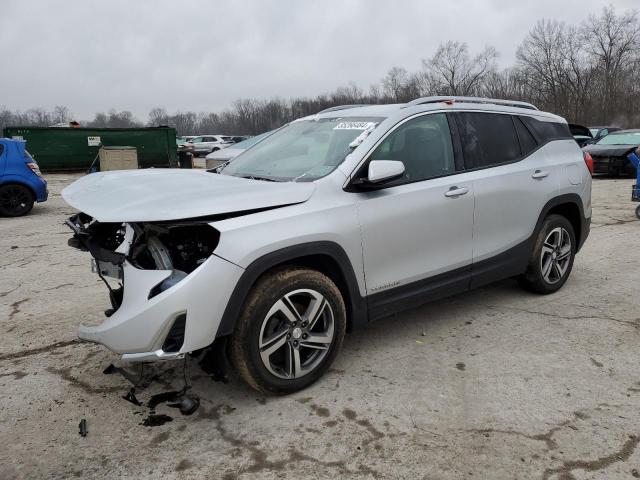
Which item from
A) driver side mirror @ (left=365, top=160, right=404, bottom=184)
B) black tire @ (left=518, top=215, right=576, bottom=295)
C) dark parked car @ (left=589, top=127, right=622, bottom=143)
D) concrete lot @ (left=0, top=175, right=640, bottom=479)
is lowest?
concrete lot @ (left=0, top=175, right=640, bottom=479)

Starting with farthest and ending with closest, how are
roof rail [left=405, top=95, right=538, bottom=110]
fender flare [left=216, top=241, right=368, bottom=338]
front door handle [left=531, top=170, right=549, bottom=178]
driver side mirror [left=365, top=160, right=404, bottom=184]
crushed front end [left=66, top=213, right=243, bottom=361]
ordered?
front door handle [left=531, top=170, right=549, bottom=178] → roof rail [left=405, top=95, right=538, bottom=110] → driver side mirror [left=365, top=160, right=404, bottom=184] → fender flare [left=216, top=241, right=368, bottom=338] → crushed front end [left=66, top=213, right=243, bottom=361]

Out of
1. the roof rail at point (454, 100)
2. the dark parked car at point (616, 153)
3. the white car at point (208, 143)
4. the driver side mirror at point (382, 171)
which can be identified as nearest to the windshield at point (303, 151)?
the driver side mirror at point (382, 171)

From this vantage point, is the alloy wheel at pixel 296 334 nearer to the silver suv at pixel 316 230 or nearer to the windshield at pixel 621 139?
the silver suv at pixel 316 230

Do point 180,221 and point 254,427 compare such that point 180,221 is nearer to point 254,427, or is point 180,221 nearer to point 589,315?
point 254,427

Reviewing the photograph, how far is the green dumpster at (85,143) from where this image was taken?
68.1 feet

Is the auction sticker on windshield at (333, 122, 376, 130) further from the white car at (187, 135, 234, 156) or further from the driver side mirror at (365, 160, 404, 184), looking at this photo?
the white car at (187, 135, 234, 156)

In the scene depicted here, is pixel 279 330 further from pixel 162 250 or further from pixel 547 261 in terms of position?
pixel 547 261

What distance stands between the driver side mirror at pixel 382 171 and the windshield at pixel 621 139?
15399 mm

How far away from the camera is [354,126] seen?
3.78m

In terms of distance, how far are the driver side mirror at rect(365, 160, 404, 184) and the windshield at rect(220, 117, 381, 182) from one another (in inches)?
11.8

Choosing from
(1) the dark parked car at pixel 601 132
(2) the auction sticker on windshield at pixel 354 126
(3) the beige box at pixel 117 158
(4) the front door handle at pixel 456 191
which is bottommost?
(4) the front door handle at pixel 456 191

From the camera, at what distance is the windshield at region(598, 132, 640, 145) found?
1578cm

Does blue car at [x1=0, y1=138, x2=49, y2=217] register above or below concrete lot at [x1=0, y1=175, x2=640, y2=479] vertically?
above

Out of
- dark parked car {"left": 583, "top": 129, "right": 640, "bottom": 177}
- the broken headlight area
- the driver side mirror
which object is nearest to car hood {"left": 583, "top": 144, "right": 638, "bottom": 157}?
dark parked car {"left": 583, "top": 129, "right": 640, "bottom": 177}
